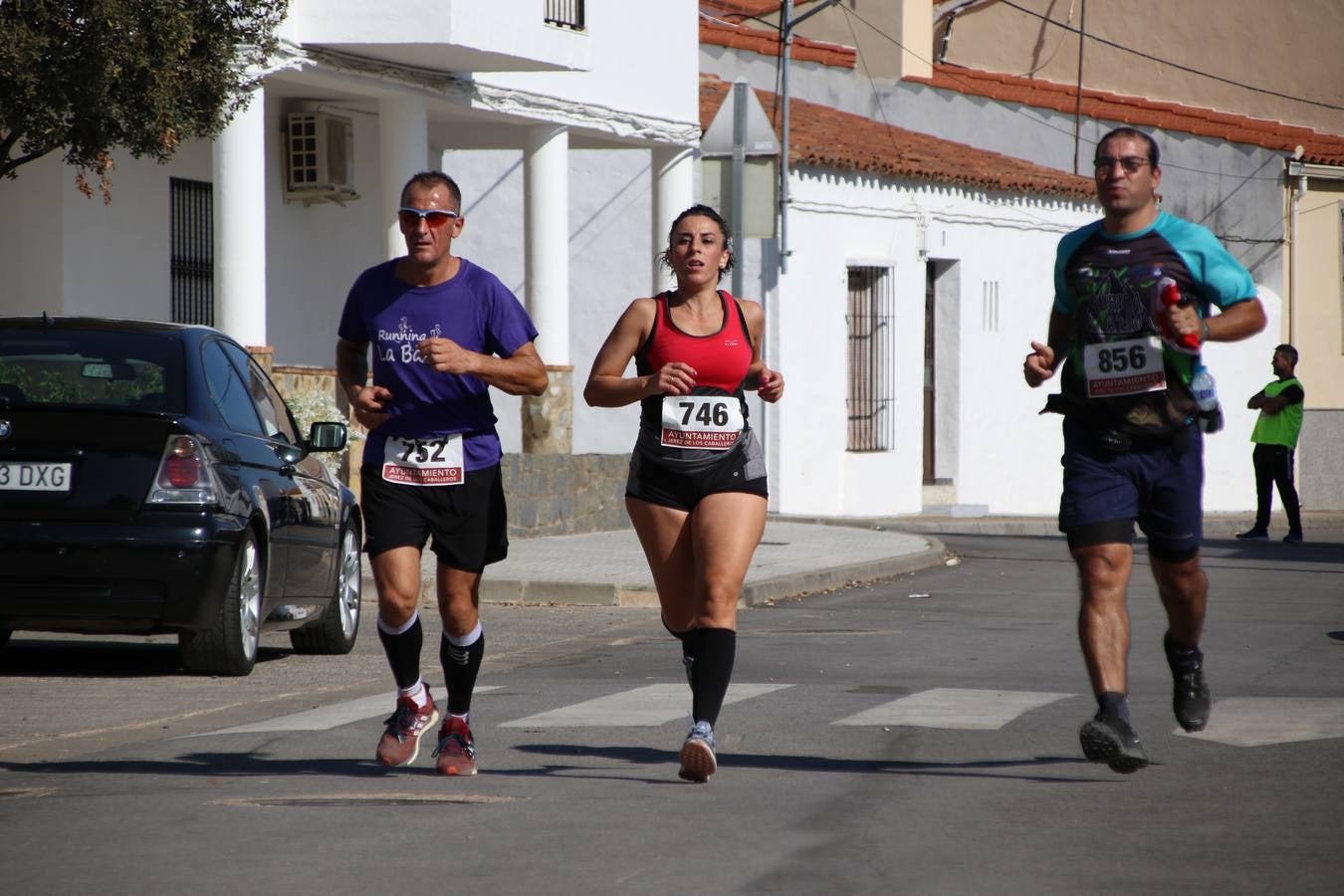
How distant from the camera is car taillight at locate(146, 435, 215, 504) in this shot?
953 centimetres

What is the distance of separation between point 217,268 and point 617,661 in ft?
26.7

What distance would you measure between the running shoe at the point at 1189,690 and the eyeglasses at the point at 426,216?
272 cm

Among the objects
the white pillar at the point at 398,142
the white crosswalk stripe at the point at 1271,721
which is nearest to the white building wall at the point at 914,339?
the white pillar at the point at 398,142

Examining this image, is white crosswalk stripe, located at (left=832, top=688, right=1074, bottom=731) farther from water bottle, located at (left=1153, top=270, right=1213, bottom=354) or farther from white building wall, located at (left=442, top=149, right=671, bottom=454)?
white building wall, located at (left=442, top=149, right=671, bottom=454)

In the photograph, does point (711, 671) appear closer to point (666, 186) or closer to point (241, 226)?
point (241, 226)

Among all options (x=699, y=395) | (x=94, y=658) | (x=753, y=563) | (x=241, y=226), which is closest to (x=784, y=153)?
(x=241, y=226)

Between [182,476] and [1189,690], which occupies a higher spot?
[182,476]

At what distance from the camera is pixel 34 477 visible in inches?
373

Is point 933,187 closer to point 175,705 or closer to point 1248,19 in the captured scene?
point 1248,19

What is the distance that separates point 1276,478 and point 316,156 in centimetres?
1027

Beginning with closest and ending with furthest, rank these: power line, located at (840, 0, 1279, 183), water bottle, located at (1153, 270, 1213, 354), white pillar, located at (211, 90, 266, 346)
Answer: water bottle, located at (1153, 270, 1213, 354) < white pillar, located at (211, 90, 266, 346) < power line, located at (840, 0, 1279, 183)

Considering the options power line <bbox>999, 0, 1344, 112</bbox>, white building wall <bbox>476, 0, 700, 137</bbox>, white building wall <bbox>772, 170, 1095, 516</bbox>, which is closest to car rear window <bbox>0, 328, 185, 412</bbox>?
white building wall <bbox>476, 0, 700, 137</bbox>

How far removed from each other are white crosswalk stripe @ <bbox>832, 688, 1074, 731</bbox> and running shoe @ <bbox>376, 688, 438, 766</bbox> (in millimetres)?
1820

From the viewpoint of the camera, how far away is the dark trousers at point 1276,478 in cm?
2280
